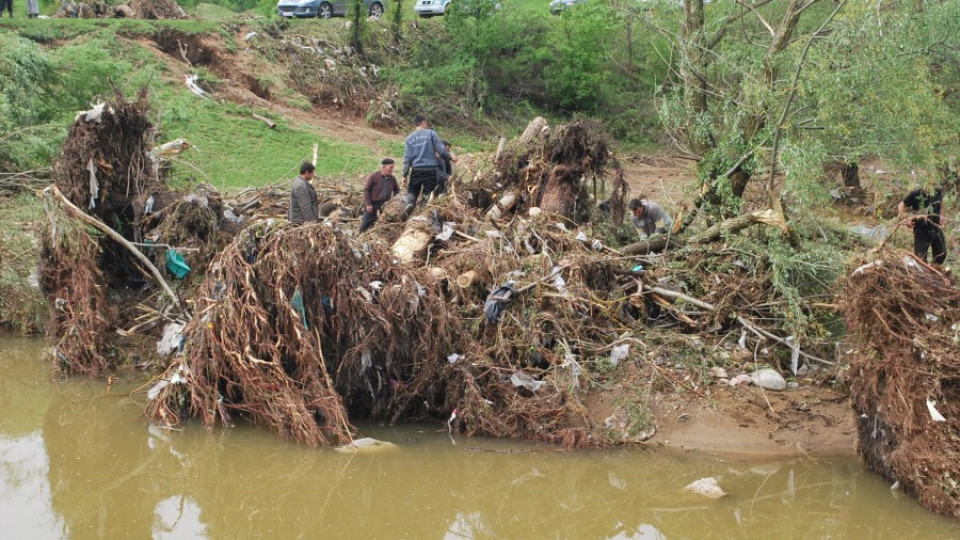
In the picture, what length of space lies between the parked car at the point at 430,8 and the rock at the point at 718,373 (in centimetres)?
1926

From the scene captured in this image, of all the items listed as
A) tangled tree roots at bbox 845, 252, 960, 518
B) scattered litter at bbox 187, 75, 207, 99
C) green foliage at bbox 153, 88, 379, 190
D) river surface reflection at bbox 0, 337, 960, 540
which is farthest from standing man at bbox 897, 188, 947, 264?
scattered litter at bbox 187, 75, 207, 99

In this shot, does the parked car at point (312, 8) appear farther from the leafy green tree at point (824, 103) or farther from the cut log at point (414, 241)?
the leafy green tree at point (824, 103)

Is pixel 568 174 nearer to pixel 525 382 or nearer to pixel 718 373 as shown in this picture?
pixel 718 373

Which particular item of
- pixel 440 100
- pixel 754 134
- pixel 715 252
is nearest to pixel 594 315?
pixel 715 252

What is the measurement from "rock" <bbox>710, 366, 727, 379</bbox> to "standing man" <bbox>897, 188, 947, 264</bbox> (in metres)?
2.48

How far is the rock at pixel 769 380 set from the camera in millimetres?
8148

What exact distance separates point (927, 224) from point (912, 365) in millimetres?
3165

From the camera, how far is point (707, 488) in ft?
22.7

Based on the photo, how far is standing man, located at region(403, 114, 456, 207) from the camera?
11.2 m

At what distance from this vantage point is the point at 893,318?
6516 mm

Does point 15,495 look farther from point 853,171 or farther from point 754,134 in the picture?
point 853,171

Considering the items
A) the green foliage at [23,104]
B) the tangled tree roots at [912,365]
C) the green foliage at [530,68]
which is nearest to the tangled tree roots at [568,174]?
the tangled tree roots at [912,365]

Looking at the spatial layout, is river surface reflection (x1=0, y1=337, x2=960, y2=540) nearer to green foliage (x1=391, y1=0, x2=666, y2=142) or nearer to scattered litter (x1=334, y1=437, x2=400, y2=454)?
scattered litter (x1=334, y1=437, x2=400, y2=454)

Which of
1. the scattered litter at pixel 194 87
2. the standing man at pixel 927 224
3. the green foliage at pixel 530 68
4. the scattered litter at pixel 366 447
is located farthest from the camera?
A: the green foliage at pixel 530 68
